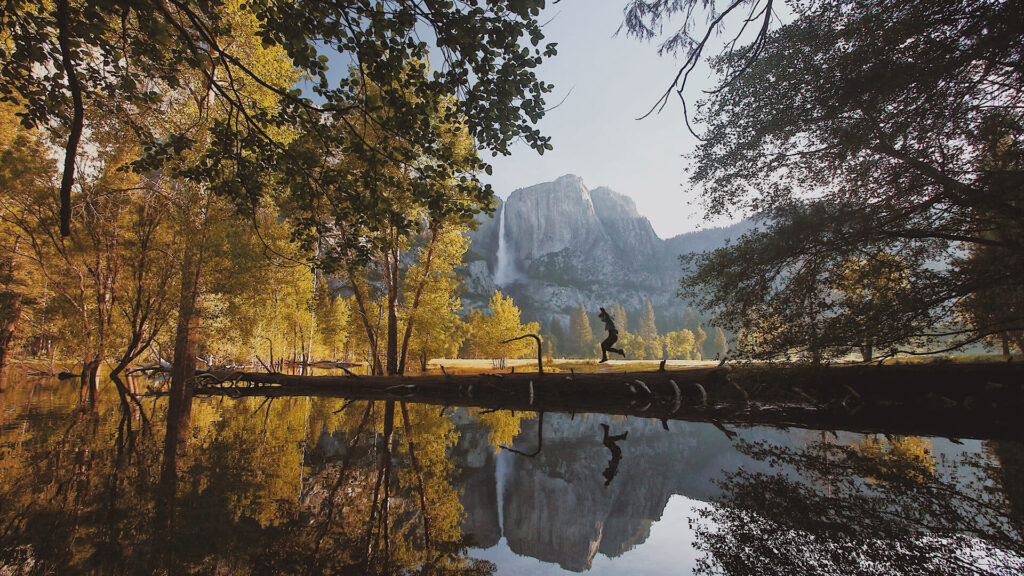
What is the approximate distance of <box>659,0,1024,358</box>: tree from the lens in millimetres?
6023

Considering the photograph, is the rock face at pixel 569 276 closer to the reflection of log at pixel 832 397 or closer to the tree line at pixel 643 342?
the tree line at pixel 643 342

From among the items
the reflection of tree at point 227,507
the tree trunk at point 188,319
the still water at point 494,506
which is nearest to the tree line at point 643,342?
the tree trunk at point 188,319

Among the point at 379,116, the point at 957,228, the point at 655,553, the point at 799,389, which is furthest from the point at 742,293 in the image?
the point at 379,116

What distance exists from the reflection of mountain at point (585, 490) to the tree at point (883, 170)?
12.7ft

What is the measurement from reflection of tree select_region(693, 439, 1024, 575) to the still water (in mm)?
16

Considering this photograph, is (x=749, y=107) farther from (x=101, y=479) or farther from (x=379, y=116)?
(x=101, y=479)

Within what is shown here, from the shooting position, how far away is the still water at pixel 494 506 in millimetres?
2031

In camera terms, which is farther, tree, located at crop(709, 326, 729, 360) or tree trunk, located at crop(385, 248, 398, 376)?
tree, located at crop(709, 326, 729, 360)

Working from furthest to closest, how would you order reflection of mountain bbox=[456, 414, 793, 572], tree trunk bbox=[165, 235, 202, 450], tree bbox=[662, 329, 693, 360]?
tree bbox=[662, 329, 693, 360]
tree trunk bbox=[165, 235, 202, 450]
reflection of mountain bbox=[456, 414, 793, 572]

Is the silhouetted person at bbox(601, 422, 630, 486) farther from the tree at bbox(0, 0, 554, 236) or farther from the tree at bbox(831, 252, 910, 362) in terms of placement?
the tree at bbox(831, 252, 910, 362)

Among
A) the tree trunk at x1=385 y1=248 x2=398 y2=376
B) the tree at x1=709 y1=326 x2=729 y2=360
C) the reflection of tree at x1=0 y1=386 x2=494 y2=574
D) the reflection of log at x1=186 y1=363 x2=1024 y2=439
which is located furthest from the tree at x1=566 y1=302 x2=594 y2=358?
the reflection of tree at x1=0 y1=386 x2=494 y2=574

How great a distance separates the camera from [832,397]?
942 centimetres

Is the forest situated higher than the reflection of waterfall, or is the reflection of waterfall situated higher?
the reflection of waterfall

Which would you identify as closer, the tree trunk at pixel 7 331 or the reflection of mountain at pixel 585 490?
the reflection of mountain at pixel 585 490
